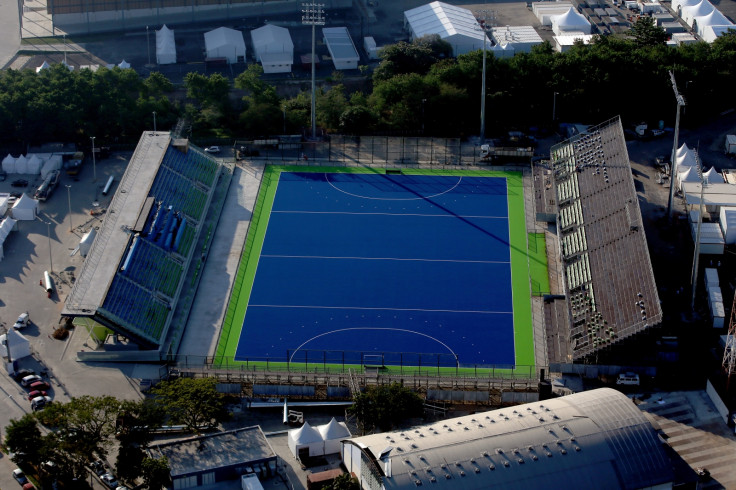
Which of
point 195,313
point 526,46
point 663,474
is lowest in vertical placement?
point 663,474

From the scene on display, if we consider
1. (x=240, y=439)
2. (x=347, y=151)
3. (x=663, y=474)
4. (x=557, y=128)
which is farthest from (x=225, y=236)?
(x=663, y=474)

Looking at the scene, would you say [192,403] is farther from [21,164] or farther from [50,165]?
[21,164]

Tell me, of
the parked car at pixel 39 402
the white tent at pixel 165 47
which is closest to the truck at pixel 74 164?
the white tent at pixel 165 47

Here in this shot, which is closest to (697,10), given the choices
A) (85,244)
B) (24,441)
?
(85,244)

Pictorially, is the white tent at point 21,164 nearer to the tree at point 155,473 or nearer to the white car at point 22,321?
the white car at point 22,321

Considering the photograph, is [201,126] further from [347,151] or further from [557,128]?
[557,128]

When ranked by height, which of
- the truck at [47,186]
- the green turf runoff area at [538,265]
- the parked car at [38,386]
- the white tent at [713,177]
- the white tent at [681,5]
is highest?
the white tent at [681,5]
